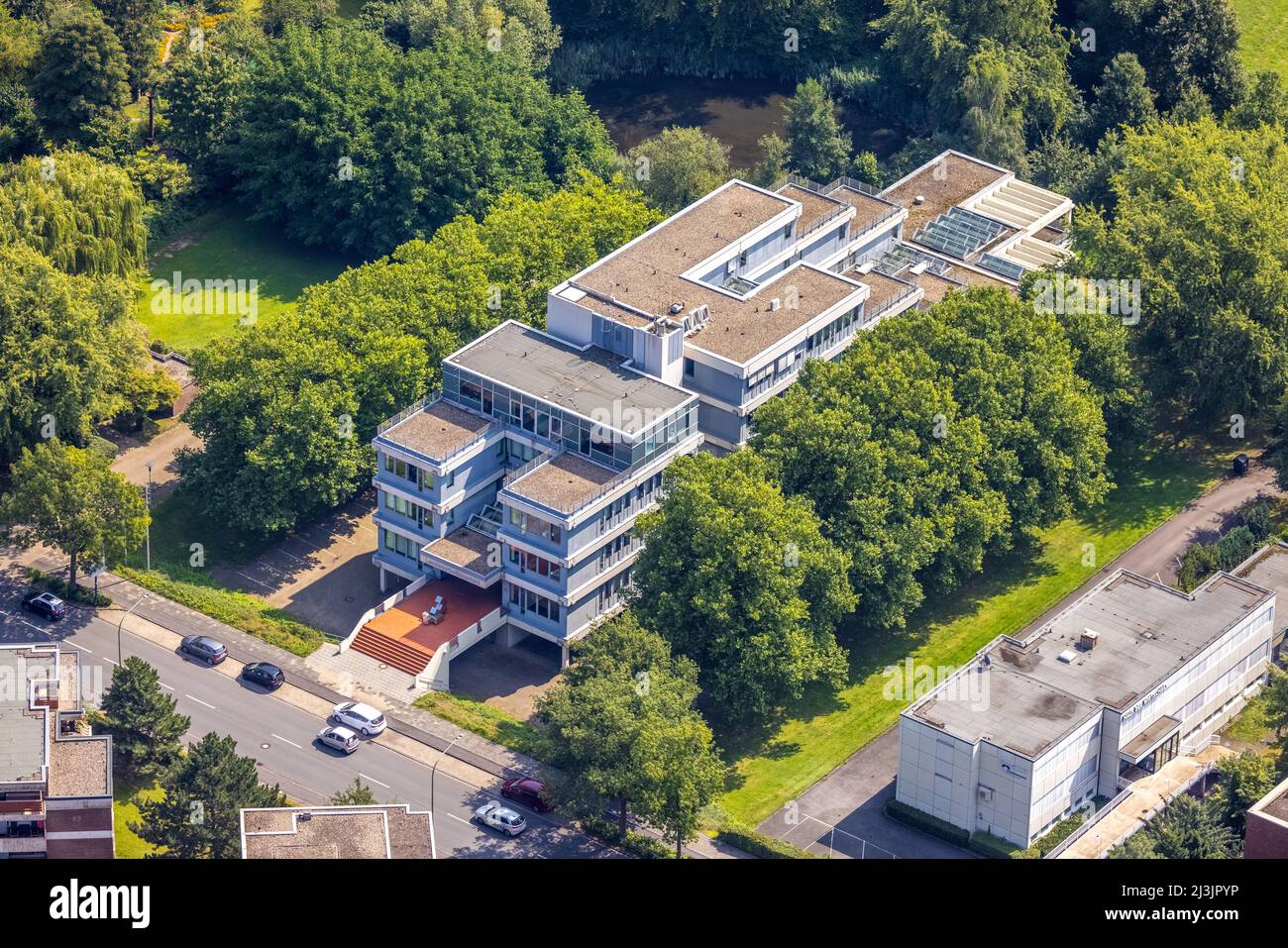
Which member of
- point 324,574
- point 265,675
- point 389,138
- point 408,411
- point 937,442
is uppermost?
point 389,138

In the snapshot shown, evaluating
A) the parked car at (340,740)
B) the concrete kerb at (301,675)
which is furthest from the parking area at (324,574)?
the parked car at (340,740)

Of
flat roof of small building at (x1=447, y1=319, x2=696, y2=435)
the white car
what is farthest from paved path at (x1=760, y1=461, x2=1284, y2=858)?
flat roof of small building at (x1=447, y1=319, x2=696, y2=435)

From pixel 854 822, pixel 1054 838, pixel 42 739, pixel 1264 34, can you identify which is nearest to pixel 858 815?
pixel 854 822

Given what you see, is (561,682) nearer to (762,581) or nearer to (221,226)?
(762,581)

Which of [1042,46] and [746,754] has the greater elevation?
[1042,46]

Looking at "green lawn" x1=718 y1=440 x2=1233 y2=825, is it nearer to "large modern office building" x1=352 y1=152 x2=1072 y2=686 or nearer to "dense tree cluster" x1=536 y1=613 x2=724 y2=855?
"dense tree cluster" x1=536 y1=613 x2=724 y2=855

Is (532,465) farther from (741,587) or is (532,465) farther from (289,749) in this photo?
(289,749)

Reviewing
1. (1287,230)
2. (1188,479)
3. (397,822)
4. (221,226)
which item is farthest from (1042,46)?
(397,822)
